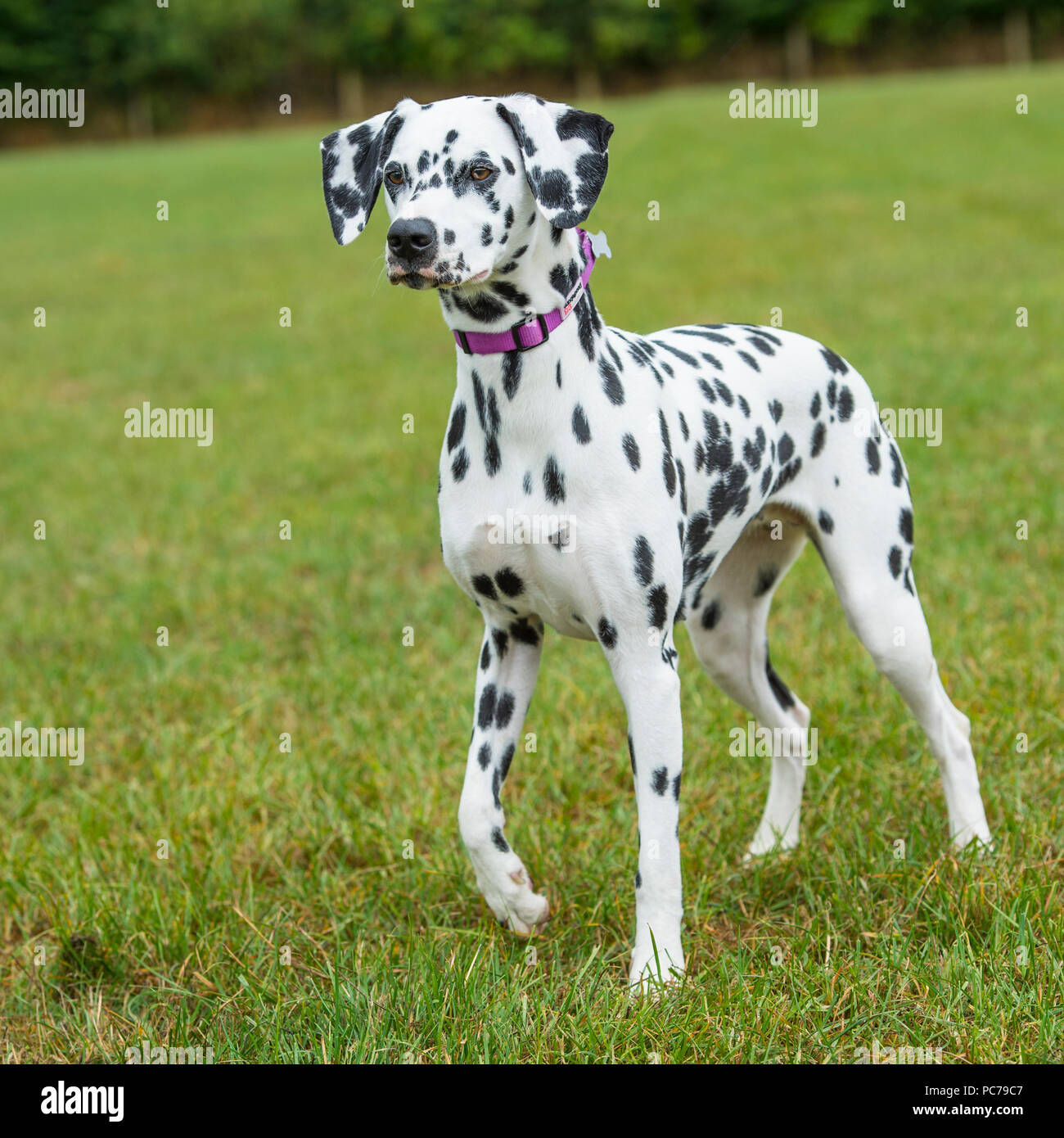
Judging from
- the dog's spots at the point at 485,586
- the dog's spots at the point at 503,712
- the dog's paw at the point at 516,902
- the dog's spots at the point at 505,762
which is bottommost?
the dog's paw at the point at 516,902

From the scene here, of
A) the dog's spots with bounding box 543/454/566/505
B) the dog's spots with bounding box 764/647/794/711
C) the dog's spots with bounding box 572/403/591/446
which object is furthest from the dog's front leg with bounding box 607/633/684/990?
the dog's spots with bounding box 764/647/794/711

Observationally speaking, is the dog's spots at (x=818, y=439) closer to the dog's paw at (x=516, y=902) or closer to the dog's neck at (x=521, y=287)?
the dog's neck at (x=521, y=287)

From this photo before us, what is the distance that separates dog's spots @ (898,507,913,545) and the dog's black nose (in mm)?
1613

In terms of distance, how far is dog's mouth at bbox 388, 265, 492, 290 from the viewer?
2564 millimetres

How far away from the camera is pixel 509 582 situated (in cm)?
296

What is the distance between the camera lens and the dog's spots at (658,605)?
9.49 ft

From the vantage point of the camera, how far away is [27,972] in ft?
11.2

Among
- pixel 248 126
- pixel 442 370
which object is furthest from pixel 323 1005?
pixel 248 126

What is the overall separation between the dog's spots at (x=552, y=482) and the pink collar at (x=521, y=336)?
0.86 feet

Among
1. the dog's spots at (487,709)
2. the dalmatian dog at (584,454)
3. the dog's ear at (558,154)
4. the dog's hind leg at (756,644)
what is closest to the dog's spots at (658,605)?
the dalmatian dog at (584,454)

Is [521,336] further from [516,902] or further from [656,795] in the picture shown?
[516,902]

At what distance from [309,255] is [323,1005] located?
15.9m

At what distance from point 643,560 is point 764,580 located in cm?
94
